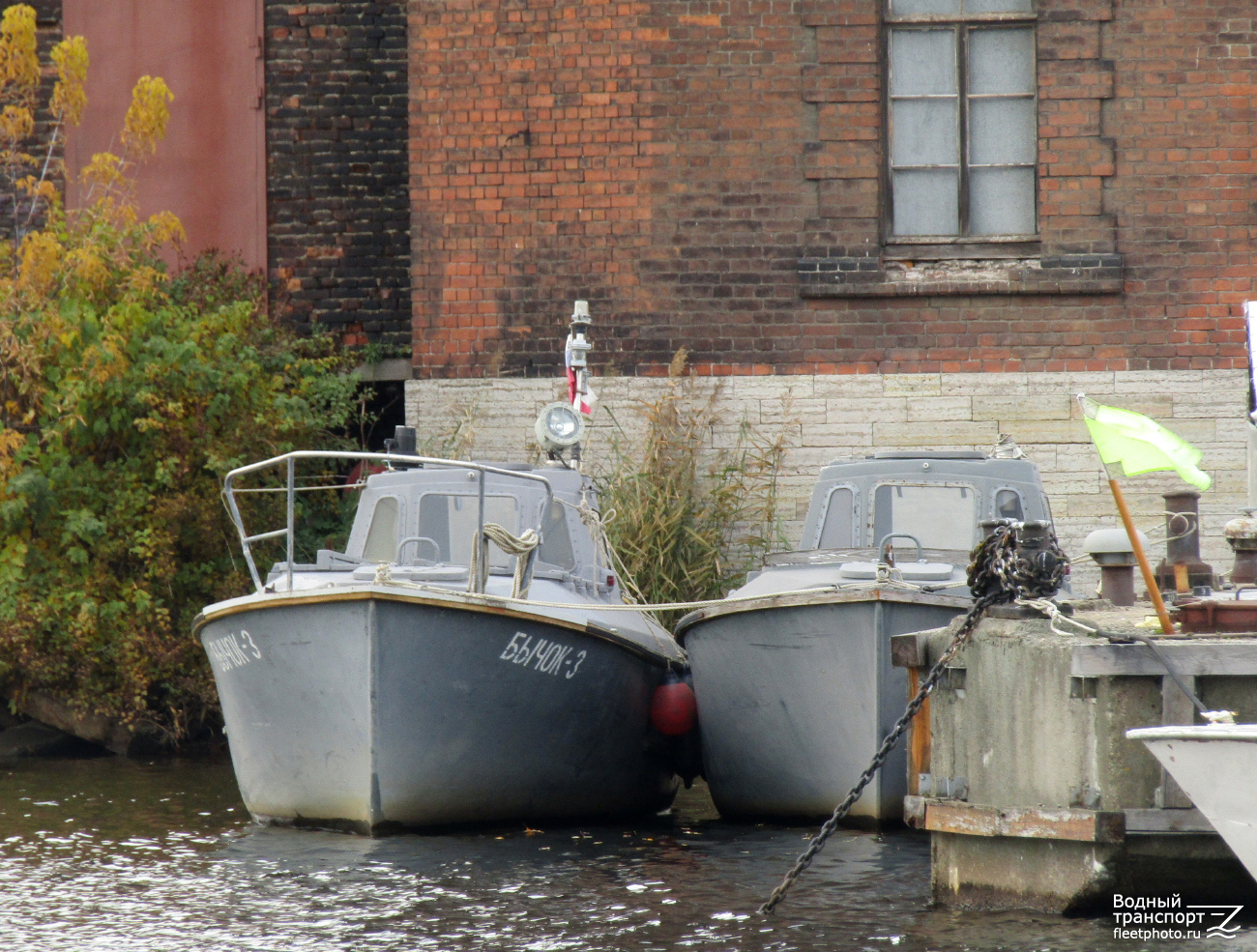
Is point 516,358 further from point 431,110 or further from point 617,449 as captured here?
point 431,110

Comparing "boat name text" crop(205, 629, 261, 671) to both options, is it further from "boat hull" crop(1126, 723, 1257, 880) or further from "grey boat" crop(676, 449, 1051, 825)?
"boat hull" crop(1126, 723, 1257, 880)

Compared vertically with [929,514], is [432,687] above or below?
below

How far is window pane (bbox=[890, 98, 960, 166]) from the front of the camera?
43.4 ft

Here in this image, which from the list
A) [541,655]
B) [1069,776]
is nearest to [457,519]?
[541,655]

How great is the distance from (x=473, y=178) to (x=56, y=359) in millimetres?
3572

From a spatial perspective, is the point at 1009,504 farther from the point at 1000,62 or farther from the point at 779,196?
the point at 1000,62

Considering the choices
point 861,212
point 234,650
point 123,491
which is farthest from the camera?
point 861,212

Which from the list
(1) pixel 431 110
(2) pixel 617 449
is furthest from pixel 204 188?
(2) pixel 617 449

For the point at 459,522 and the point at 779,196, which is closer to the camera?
the point at 459,522

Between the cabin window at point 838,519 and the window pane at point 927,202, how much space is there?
11.7 ft

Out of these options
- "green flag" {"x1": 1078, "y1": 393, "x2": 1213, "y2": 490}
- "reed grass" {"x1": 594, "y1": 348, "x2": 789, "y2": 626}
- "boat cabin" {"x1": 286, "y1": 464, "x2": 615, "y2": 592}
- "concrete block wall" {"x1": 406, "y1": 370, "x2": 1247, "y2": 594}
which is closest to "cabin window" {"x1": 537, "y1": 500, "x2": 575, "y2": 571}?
"boat cabin" {"x1": 286, "y1": 464, "x2": 615, "y2": 592}

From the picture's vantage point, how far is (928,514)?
10211mm

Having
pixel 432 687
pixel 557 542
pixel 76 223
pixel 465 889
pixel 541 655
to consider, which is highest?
pixel 76 223

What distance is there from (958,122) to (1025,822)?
799cm
